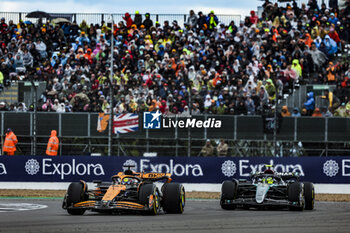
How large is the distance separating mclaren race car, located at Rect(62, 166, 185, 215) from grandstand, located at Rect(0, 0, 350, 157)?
28.2 ft

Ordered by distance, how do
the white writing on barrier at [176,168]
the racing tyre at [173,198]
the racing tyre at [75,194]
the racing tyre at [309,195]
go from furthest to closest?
1. the white writing on barrier at [176,168]
2. the racing tyre at [309,195]
3. the racing tyre at [173,198]
4. the racing tyre at [75,194]

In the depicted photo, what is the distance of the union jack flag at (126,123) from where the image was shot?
2675 centimetres

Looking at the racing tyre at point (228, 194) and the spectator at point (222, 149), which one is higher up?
the spectator at point (222, 149)

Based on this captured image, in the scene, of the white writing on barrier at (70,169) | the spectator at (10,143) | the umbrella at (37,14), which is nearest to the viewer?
the white writing on barrier at (70,169)

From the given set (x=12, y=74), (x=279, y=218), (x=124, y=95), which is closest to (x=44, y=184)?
(x=124, y=95)

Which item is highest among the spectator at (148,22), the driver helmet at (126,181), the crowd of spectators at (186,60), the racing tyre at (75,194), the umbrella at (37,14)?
the umbrella at (37,14)

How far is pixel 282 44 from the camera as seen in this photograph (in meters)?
30.7

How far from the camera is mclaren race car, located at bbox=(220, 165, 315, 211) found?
17.8m

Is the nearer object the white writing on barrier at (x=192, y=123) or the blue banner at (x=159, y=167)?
the blue banner at (x=159, y=167)

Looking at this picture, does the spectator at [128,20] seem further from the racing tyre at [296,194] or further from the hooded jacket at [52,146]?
the racing tyre at [296,194]

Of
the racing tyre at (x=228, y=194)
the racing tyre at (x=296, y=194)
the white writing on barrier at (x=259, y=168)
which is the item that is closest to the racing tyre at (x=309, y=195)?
the racing tyre at (x=296, y=194)

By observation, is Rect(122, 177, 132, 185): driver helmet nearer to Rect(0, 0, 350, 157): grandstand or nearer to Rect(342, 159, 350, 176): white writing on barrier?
Rect(0, 0, 350, 157): grandstand

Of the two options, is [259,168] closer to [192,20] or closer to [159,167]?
[159,167]

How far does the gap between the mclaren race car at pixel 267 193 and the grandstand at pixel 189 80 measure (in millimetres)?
6704
